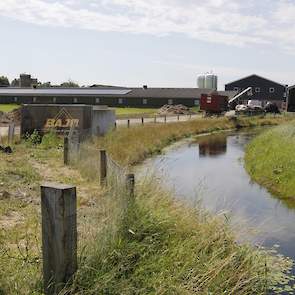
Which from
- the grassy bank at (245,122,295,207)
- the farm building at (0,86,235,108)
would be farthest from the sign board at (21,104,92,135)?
the farm building at (0,86,235,108)

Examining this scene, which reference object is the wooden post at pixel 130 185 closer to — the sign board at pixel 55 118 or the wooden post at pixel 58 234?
the wooden post at pixel 58 234

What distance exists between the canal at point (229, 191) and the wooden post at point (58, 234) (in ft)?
13.0

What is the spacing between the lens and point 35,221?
26.9 ft

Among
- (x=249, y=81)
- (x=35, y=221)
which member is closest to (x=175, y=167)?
(x=35, y=221)

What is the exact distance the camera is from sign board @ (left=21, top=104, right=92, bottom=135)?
2323 centimetres

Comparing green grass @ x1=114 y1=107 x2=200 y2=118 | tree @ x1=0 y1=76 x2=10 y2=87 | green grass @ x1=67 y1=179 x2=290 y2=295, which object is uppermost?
tree @ x1=0 y1=76 x2=10 y2=87

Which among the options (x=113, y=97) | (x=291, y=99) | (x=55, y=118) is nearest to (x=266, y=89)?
(x=291, y=99)

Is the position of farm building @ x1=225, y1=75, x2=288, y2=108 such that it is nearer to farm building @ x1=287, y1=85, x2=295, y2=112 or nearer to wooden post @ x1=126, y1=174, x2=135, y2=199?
farm building @ x1=287, y1=85, x2=295, y2=112

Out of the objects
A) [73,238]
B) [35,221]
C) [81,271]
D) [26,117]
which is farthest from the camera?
[26,117]

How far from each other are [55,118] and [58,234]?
748 inches

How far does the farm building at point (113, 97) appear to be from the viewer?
78.4m

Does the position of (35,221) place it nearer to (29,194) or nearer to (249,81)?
(29,194)

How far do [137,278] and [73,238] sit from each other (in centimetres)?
135

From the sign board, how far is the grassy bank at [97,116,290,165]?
1.37m
